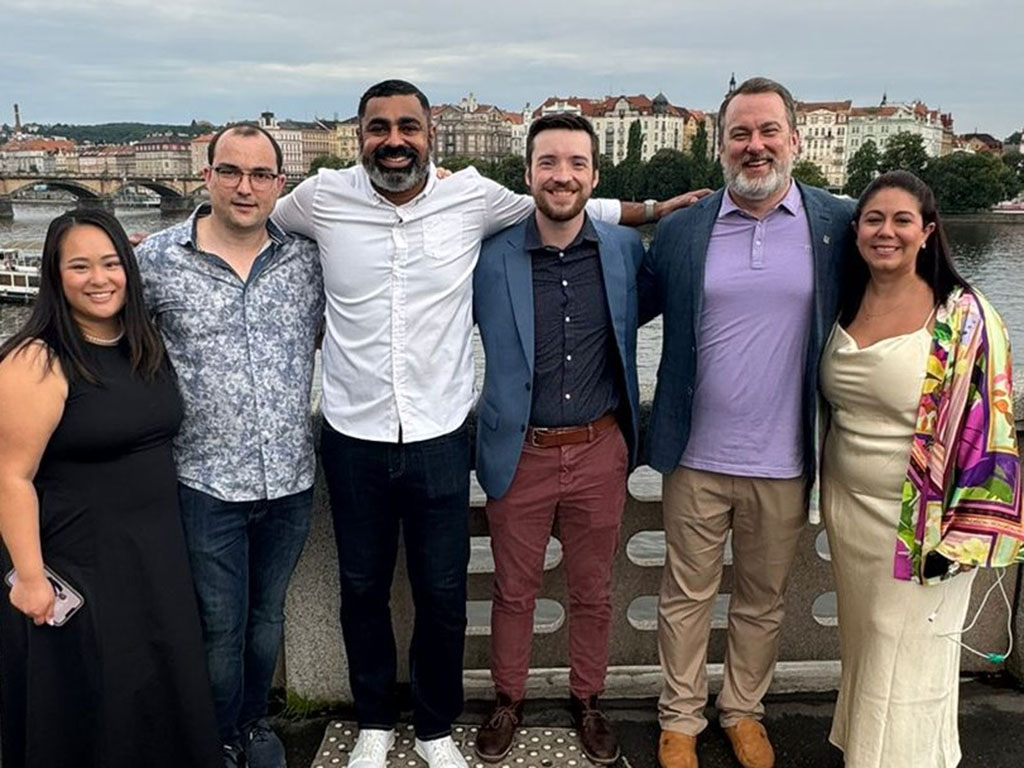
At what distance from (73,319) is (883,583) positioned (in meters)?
2.22

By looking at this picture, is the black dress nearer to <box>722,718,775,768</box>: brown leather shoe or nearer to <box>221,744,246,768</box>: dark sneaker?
<box>221,744,246,768</box>: dark sneaker

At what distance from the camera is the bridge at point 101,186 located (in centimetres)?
6328

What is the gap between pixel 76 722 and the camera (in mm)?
2289

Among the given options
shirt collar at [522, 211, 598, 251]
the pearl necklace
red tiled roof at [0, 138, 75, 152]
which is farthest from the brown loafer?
red tiled roof at [0, 138, 75, 152]

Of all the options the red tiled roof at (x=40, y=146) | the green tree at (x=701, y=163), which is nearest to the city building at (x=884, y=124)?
the green tree at (x=701, y=163)

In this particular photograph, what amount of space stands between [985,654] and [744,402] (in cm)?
144

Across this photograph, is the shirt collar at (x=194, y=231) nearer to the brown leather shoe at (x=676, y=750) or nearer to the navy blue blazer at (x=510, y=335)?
the navy blue blazer at (x=510, y=335)

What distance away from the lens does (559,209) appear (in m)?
2.67

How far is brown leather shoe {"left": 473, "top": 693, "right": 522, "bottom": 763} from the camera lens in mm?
2861

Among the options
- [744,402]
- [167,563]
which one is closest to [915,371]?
[744,402]

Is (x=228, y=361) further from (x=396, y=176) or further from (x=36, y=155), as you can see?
(x=36, y=155)

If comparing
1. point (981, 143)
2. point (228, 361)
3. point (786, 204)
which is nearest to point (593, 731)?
point (228, 361)

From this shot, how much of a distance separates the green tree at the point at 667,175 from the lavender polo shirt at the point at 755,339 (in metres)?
70.1

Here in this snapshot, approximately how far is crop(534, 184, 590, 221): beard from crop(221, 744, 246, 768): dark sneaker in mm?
1824
